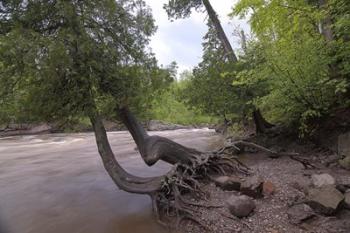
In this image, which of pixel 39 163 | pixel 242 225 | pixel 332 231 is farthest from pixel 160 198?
pixel 39 163

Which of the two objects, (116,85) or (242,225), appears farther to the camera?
(116,85)

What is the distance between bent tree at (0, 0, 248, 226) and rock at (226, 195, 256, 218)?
777mm

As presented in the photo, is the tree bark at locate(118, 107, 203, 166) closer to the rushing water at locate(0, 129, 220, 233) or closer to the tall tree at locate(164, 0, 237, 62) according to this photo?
the rushing water at locate(0, 129, 220, 233)

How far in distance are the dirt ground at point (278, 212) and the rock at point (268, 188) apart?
8 centimetres

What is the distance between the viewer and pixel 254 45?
28.1 feet

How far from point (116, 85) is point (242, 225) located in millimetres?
3770

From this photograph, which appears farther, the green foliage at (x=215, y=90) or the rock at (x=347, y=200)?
the green foliage at (x=215, y=90)

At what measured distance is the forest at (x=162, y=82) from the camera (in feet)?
16.5

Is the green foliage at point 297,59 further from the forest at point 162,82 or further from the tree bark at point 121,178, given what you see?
the tree bark at point 121,178

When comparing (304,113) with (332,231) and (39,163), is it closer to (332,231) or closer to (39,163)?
(332,231)

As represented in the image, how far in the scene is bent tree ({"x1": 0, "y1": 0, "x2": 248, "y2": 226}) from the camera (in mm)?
4758

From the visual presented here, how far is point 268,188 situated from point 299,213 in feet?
3.00

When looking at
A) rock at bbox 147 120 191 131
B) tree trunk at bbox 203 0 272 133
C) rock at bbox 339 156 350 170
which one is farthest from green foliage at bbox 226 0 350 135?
rock at bbox 147 120 191 131

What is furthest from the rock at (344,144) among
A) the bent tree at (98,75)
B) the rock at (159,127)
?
the rock at (159,127)
